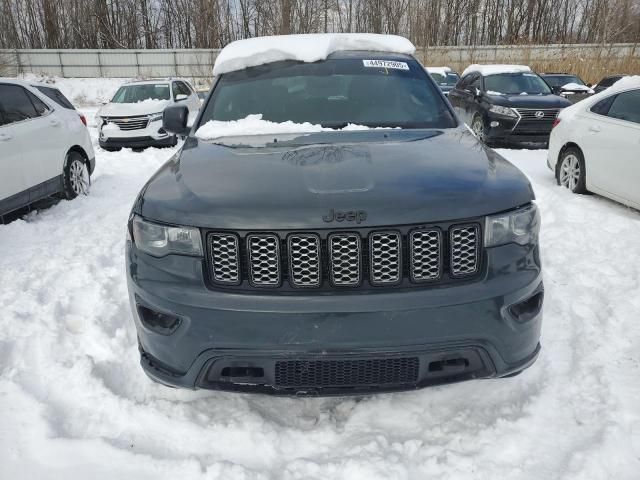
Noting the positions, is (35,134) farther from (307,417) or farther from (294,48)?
(307,417)

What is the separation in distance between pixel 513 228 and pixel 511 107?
8864 millimetres

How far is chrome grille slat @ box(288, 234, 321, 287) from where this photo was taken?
2047 mm

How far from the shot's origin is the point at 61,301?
3705 millimetres

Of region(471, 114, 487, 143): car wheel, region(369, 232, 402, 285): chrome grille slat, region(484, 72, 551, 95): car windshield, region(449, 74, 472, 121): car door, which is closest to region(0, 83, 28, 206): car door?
region(369, 232, 402, 285): chrome grille slat

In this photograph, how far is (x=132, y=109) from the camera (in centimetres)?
1156

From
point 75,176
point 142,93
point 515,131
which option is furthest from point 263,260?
point 142,93

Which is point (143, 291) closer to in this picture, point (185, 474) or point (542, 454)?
point (185, 474)

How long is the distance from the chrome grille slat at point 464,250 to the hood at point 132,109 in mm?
10636

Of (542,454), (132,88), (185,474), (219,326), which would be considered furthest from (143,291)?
(132,88)

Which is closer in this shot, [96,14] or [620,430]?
[620,430]

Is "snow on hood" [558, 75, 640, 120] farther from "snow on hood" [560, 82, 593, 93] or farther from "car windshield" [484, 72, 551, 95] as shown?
"snow on hood" [560, 82, 593, 93]

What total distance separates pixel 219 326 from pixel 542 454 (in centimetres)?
147

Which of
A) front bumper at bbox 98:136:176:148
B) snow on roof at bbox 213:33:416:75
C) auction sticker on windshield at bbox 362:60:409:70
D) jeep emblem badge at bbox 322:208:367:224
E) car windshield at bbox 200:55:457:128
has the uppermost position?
snow on roof at bbox 213:33:416:75

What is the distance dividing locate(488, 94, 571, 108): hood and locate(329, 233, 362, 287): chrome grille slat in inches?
366
